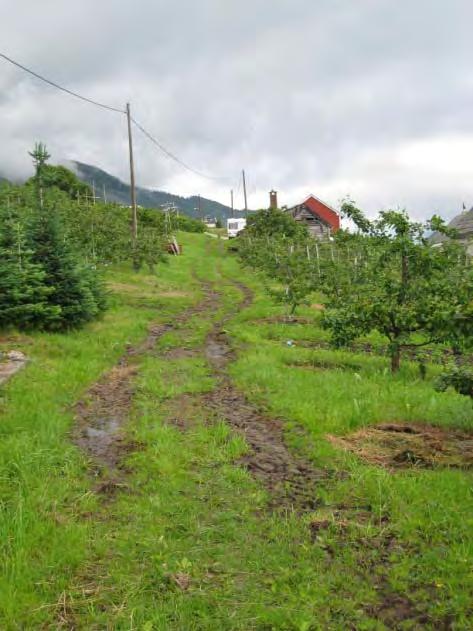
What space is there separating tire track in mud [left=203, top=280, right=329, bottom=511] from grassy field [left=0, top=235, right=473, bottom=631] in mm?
118

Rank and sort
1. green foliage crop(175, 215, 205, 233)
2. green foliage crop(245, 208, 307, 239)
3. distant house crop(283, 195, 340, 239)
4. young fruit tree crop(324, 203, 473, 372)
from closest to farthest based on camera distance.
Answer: young fruit tree crop(324, 203, 473, 372) → green foliage crop(245, 208, 307, 239) → distant house crop(283, 195, 340, 239) → green foliage crop(175, 215, 205, 233)

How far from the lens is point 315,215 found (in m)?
56.0

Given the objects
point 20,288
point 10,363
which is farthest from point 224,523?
point 20,288

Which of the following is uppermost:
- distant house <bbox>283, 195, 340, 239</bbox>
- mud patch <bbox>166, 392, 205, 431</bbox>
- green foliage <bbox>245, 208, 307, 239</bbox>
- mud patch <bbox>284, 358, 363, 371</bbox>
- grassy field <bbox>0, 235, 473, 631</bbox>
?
distant house <bbox>283, 195, 340, 239</bbox>

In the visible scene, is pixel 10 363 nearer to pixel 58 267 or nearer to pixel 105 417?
pixel 105 417

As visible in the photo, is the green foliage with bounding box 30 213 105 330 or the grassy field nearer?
the grassy field

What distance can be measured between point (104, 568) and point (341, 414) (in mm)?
3751

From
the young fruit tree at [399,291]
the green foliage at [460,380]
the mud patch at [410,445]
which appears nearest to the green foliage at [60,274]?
the young fruit tree at [399,291]

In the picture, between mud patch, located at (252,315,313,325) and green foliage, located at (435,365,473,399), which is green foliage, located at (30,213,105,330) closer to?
mud patch, located at (252,315,313,325)

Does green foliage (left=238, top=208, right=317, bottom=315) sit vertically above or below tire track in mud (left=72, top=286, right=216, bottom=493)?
above

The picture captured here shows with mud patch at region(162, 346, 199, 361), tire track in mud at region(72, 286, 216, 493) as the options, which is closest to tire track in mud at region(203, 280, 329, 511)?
tire track in mud at region(72, 286, 216, 493)

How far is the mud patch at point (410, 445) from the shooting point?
523 cm

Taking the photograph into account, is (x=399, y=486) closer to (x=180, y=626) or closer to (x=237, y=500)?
(x=237, y=500)

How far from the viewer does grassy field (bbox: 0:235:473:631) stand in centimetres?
321
